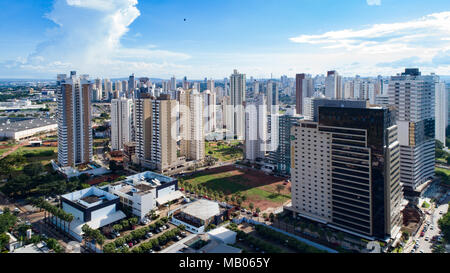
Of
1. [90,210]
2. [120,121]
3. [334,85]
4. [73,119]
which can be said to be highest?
[334,85]

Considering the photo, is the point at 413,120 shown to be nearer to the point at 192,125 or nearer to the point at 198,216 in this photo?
the point at 198,216

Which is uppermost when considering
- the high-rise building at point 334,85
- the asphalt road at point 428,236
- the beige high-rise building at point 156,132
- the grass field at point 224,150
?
the high-rise building at point 334,85

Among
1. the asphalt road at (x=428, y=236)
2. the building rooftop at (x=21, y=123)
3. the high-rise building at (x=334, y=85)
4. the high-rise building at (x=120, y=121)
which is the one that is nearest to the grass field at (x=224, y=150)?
the high-rise building at (x=120, y=121)

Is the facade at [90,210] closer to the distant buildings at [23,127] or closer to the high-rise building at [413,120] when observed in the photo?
the high-rise building at [413,120]

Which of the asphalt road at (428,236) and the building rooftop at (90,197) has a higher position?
the building rooftop at (90,197)

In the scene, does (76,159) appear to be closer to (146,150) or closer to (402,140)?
(146,150)

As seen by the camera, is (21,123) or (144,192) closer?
(144,192)

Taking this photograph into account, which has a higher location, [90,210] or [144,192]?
[144,192]

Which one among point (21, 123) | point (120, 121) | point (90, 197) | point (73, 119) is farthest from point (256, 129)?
point (21, 123)
